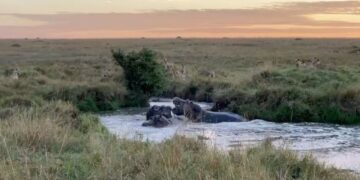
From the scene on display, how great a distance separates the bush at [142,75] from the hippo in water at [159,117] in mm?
6074

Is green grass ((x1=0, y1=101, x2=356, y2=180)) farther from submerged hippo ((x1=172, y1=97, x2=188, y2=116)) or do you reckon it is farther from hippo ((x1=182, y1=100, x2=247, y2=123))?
submerged hippo ((x1=172, y1=97, x2=188, y2=116))

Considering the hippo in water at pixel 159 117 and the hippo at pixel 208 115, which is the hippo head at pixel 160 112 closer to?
the hippo in water at pixel 159 117

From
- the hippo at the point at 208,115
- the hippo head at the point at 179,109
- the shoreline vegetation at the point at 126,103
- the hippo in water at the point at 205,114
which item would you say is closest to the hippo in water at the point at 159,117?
the hippo head at the point at 179,109

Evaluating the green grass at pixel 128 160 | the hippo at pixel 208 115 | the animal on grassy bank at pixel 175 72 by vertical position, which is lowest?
the hippo at pixel 208 115

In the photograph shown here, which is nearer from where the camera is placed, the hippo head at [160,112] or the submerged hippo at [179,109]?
the hippo head at [160,112]

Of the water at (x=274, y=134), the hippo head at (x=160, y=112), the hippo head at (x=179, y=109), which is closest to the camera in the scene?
the water at (x=274, y=134)

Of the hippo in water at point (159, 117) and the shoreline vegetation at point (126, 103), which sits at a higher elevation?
the shoreline vegetation at point (126, 103)

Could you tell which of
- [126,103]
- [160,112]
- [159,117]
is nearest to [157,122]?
[159,117]

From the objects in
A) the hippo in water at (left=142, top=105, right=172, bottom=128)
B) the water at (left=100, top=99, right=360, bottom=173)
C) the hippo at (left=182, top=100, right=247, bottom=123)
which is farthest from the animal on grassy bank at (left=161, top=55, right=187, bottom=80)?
the hippo in water at (left=142, top=105, right=172, bottom=128)

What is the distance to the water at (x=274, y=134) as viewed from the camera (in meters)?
16.7

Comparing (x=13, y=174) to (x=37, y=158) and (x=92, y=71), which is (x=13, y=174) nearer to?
(x=37, y=158)

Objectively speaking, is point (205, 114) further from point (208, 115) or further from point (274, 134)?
point (274, 134)

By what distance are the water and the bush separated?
401cm

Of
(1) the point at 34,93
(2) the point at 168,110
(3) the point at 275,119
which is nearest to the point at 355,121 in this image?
(3) the point at 275,119
